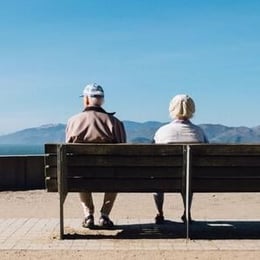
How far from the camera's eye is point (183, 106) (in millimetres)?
7961

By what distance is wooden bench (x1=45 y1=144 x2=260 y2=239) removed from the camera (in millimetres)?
7137

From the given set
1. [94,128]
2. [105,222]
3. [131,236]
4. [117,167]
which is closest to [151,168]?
[117,167]

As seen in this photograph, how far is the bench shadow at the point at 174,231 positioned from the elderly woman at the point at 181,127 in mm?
439

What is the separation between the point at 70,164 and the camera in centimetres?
714

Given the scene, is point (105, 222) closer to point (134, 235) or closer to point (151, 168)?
point (134, 235)

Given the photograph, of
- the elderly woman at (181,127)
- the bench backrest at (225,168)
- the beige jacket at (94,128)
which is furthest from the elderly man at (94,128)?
the bench backrest at (225,168)

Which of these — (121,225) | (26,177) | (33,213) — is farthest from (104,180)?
(26,177)

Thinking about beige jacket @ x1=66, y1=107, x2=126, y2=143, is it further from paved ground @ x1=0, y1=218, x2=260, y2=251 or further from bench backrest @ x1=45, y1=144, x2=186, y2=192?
paved ground @ x1=0, y1=218, x2=260, y2=251

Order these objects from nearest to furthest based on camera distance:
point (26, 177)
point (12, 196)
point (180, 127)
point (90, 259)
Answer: point (90, 259) < point (180, 127) < point (12, 196) < point (26, 177)

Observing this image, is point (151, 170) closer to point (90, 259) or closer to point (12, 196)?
point (90, 259)

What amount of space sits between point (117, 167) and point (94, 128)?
0.71 m

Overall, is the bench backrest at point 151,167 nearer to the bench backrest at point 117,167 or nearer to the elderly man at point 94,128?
the bench backrest at point 117,167

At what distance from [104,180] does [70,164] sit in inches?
15.8

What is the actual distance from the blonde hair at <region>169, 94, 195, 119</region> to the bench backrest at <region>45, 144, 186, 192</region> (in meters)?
0.91
